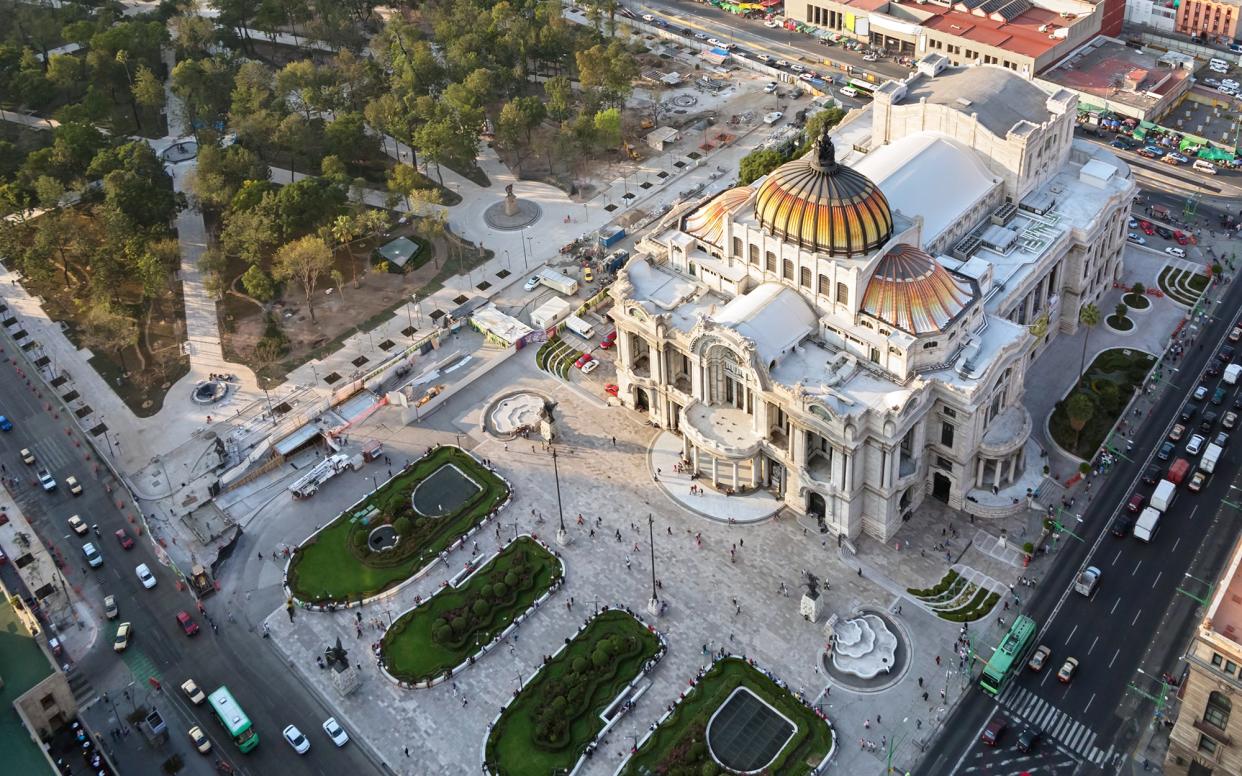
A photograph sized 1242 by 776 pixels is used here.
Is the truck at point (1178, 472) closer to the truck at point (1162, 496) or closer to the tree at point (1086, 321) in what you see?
the truck at point (1162, 496)

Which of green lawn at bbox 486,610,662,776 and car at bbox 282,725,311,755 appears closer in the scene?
green lawn at bbox 486,610,662,776

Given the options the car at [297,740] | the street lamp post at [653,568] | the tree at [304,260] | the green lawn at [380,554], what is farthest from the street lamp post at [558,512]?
the tree at [304,260]

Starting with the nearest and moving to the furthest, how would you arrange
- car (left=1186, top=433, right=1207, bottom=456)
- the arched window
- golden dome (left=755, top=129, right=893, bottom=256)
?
the arched window → golden dome (left=755, top=129, right=893, bottom=256) → car (left=1186, top=433, right=1207, bottom=456)

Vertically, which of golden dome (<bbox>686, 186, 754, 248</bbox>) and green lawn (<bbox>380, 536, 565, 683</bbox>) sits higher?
golden dome (<bbox>686, 186, 754, 248</bbox>)

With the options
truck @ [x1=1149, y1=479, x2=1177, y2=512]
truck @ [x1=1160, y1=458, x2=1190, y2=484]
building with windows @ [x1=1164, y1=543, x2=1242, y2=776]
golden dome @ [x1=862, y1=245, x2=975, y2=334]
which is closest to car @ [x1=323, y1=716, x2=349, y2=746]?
golden dome @ [x1=862, y1=245, x2=975, y2=334]

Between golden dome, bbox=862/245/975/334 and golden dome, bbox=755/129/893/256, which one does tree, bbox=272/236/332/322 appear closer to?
golden dome, bbox=755/129/893/256

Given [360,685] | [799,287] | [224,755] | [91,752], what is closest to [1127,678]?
[799,287]
